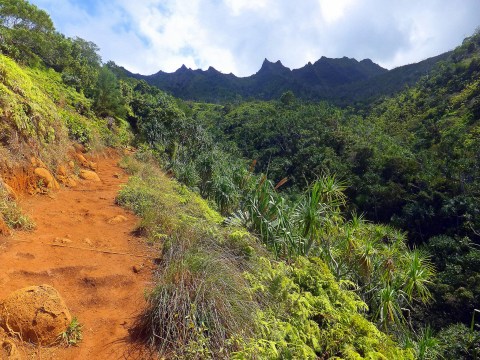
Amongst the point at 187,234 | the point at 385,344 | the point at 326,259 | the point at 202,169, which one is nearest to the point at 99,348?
the point at 187,234

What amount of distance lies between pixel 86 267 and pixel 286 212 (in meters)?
4.02

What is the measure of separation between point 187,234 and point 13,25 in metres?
21.2

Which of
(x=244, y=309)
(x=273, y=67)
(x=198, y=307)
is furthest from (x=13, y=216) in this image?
(x=273, y=67)

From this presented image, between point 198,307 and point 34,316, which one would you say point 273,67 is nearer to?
point 198,307

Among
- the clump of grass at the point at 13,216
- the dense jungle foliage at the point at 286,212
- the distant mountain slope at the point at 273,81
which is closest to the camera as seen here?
the dense jungle foliage at the point at 286,212

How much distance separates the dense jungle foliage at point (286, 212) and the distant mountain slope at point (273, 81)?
60365 millimetres

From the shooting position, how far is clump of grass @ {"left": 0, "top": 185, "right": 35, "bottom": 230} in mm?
5438

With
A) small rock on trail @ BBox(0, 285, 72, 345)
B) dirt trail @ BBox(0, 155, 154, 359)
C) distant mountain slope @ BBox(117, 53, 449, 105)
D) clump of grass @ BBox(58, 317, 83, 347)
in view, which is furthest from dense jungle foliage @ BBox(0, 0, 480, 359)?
distant mountain slope @ BBox(117, 53, 449, 105)

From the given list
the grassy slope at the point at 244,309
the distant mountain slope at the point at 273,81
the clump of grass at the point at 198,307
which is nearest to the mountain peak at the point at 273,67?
the distant mountain slope at the point at 273,81

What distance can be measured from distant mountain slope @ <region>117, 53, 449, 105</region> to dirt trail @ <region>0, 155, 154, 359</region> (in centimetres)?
8702

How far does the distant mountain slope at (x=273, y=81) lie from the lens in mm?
101875

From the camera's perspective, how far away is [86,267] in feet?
16.1

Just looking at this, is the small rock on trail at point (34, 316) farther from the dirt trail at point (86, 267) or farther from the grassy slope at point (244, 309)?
the grassy slope at point (244, 309)

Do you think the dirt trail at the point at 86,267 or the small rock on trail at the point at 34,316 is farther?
the dirt trail at the point at 86,267
